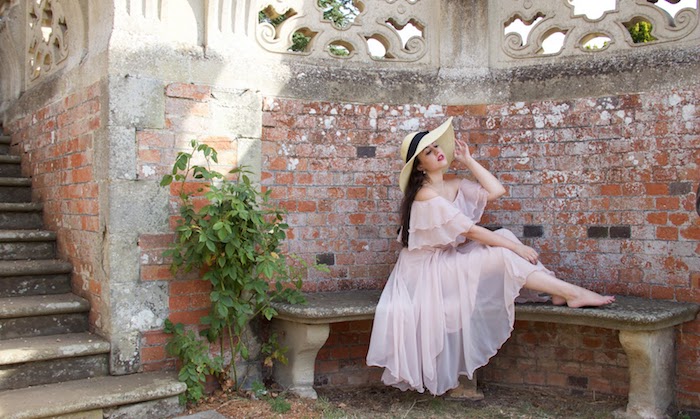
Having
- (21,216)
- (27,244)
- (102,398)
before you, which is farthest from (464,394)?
(21,216)

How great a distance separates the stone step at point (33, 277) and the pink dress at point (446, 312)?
2.27 m

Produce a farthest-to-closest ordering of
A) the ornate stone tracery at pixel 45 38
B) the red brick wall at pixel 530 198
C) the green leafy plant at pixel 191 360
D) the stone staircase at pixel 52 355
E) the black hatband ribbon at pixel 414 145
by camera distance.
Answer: the ornate stone tracery at pixel 45 38 < the black hatband ribbon at pixel 414 145 < the red brick wall at pixel 530 198 < the green leafy plant at pixel 191 360 < the stone staircase at pixel 52 355

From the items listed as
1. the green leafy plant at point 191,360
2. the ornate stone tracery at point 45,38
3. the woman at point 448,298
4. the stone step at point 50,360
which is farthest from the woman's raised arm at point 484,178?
the ornate stone tracery at point 45,38

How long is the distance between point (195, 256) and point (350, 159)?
1.38 metres

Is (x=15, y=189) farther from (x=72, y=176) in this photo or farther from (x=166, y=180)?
(x=166, y=180)

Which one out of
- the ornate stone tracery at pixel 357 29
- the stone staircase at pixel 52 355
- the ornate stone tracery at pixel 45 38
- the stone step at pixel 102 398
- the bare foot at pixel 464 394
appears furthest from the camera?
the ornate stone tracery at pixel 45 38

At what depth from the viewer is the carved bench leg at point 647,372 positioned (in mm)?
3842

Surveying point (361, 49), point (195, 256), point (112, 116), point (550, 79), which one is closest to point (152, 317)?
point (195, 256)

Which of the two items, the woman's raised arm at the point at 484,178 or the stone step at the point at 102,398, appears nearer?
the stone step at the point at 102,398

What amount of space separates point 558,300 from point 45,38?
172 inches

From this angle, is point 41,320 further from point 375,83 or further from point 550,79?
point 550,79

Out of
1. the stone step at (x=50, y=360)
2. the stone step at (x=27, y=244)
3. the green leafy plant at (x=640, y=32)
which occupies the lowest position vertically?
the stone step at (x=50, y=360)

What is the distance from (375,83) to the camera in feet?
15.6

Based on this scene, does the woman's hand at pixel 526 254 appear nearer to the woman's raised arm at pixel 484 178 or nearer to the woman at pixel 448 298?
the woman at pixel 448 298
